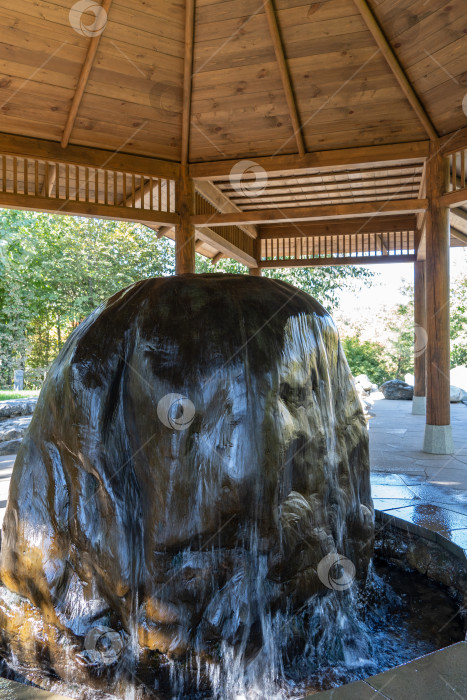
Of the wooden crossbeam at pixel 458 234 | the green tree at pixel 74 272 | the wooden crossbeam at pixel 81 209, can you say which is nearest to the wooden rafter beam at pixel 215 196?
the wooden crossbeam at pixel 81 209

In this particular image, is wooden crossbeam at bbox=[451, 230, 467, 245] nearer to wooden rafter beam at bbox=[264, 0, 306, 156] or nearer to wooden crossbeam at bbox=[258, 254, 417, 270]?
wooden crossbeam at bbox=[258, 254, 417, 270]

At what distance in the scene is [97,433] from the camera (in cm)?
210

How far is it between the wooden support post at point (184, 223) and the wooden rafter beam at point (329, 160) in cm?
15

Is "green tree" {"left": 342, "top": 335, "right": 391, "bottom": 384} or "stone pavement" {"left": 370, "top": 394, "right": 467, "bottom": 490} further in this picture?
"green tree" {"left": 342, "top": 335, "right": 391, "bottom": 384}

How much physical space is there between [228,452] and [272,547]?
45 cm

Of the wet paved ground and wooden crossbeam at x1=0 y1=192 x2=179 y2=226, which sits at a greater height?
wooden crossbeam at x1=0 y1=192 x2=179 y2=226

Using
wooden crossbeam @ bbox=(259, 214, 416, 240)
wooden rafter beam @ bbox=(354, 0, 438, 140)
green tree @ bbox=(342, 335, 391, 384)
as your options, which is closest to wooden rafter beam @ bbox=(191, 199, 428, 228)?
wooden rafter beam @ bbox=(354, 0, 438, 140)

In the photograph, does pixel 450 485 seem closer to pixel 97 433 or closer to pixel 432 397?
pixel 432 397

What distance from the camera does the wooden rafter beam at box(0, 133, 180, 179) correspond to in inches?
207

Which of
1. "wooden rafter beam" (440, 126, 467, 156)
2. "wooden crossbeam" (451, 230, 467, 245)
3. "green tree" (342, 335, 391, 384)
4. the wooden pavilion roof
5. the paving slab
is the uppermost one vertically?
the wooden pavilion roof

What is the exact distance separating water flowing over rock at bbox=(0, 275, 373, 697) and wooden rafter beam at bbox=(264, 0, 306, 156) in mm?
3580

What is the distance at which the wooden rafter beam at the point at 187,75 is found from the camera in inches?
185

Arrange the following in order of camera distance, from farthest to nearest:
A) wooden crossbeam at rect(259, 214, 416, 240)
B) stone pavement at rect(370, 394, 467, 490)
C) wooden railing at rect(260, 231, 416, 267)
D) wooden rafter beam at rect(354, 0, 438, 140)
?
wooden railing at rect(260, 231, 416, 267) < wooden crossbeam at rect(259, 214, 416, 240) < wooden rafter beam at rect(354, 0, 438, 140) < stone pavement at rect(370, 394, 467, 490)

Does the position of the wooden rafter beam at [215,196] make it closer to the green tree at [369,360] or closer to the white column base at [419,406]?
the white column base at [419,406]
